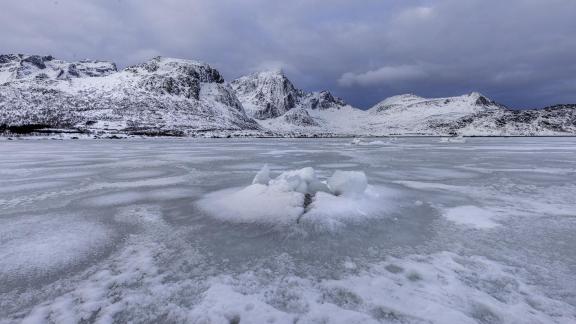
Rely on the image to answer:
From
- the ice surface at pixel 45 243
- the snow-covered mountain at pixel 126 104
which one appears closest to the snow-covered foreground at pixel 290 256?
the ice surface at pixel 45 243

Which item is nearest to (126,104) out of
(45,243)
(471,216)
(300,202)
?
(45,243)

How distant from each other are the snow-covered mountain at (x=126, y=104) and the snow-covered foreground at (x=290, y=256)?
117165 mm

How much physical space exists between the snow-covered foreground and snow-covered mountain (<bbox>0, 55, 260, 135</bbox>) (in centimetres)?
11716

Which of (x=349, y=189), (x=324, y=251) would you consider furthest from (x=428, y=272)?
(x=349, y=189)

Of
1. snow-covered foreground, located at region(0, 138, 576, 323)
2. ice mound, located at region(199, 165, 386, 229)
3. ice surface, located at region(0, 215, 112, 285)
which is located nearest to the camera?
snow-covered foreground, located at region(0, 138, 576, 323)

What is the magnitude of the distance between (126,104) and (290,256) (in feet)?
538

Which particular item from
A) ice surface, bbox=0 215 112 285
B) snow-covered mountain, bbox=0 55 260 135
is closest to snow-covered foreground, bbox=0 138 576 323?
ice surface, bbox=0 215 112 285

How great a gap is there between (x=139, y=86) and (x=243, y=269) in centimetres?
18714

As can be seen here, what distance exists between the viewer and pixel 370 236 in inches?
224

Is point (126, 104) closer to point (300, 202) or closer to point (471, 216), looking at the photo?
point (300, 202)

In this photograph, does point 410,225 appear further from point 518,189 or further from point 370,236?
point 518,189

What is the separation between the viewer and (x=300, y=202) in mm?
7145

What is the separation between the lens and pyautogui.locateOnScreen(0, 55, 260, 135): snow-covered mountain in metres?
122

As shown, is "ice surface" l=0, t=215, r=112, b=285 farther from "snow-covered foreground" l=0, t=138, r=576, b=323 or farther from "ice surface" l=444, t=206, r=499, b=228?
"ice surface" l=444, t=206, r=499, b=228
